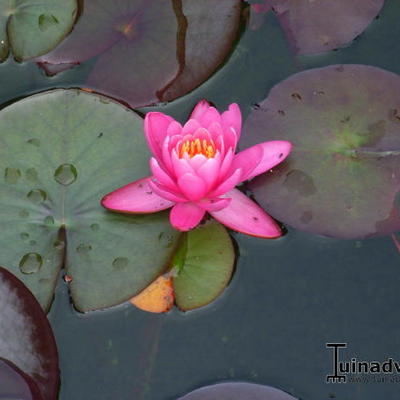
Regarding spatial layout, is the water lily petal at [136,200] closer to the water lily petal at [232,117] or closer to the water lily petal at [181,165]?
the water lily petal at [181,165]

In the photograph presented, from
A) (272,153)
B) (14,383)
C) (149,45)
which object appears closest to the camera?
(14,383)

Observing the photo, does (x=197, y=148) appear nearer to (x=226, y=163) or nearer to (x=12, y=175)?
(x=226, y=163)

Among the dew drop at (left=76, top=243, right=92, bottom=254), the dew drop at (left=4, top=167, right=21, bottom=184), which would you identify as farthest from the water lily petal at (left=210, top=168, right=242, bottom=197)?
the dew drop at (left=4, top=167, right=21, bottom=184)

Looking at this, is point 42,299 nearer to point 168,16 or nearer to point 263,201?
point 263,201

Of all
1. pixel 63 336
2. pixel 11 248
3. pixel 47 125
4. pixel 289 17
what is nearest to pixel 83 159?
pixel 47 125

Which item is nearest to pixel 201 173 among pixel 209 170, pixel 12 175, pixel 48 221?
pixel 209 170

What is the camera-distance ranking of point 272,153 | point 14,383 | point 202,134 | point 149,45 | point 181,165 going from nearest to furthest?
point 14,383, point 181,165, point 202,134, point 272,153, point 149,45

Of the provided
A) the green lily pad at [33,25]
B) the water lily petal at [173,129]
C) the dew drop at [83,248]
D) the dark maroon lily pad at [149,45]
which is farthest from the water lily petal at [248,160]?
the green lily pad at [33,25]
